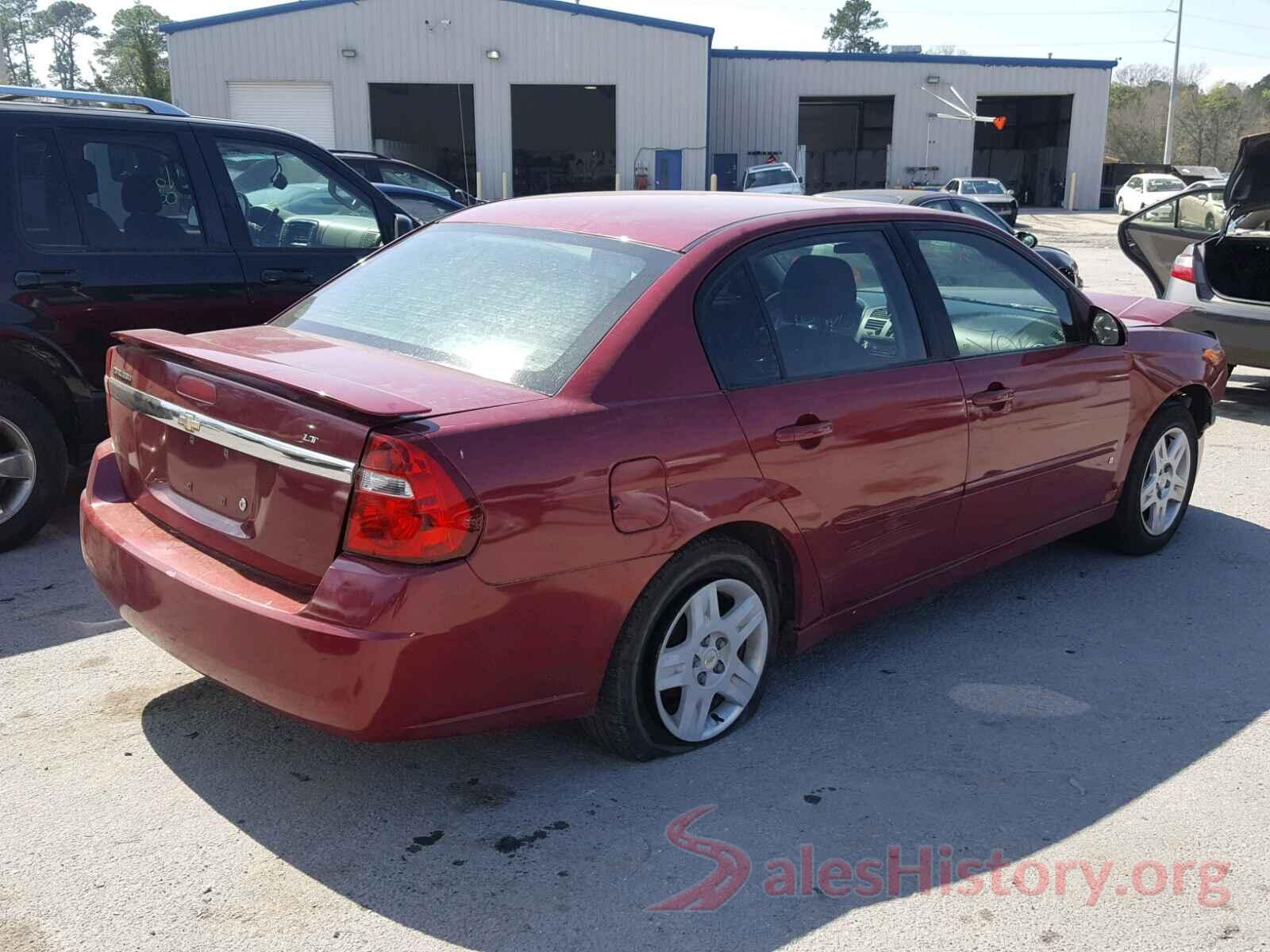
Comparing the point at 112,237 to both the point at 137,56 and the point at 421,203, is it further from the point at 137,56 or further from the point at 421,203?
the point at 137,56

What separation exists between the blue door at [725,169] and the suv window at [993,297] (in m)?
37.6

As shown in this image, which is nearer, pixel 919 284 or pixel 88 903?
pixel 88 903

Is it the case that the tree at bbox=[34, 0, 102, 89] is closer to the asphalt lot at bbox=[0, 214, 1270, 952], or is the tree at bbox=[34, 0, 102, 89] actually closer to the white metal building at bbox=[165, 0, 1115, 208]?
the white metal building at bbox=[165, 0, 1115, 208]

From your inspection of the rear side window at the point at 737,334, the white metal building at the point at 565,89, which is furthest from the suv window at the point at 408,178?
the white metal building at the point at 565,89

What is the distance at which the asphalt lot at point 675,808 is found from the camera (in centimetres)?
282

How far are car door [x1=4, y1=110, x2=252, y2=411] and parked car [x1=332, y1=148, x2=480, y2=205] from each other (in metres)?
7.16

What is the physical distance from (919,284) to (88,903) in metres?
3.19

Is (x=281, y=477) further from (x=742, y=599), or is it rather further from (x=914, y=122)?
(x=914, y=122)

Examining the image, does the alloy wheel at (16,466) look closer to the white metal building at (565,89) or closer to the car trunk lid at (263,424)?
the car trunk lid at (263,424)

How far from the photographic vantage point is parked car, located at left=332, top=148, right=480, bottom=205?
1380 cm

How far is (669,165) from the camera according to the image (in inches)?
1451

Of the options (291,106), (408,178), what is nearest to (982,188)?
(291,106)

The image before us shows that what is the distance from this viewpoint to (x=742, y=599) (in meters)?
3.66

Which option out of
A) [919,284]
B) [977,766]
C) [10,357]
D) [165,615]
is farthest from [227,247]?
[977,766]
